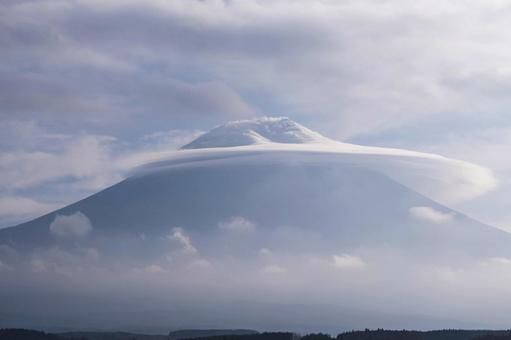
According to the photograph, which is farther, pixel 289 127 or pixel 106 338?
pixel 289 127

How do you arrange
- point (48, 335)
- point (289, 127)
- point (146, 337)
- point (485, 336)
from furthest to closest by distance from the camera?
1. point (289, 127)
2. point (146, 337)
3. point (48, 335)
4. point (485, 336)

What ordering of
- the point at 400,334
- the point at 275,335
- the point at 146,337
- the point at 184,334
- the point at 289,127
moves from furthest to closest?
the point at 289,127 < the point at 184,334 < the point at 146,337 < the point at 275,335 < the point at 400,334

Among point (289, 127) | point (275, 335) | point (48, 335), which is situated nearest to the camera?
point (275, 335)

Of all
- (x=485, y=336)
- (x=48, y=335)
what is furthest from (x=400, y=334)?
(x=48, y=335)

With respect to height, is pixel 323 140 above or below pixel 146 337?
above

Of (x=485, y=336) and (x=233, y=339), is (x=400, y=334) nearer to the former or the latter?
(x=485, y=336)

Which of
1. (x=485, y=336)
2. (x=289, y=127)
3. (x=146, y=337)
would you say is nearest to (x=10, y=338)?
(x=146, y=337)

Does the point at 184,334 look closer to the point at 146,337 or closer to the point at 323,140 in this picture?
the point at 146,337

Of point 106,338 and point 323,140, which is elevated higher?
point 323,140

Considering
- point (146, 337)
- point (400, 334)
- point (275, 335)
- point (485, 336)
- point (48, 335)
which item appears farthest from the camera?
point (146, 337)
